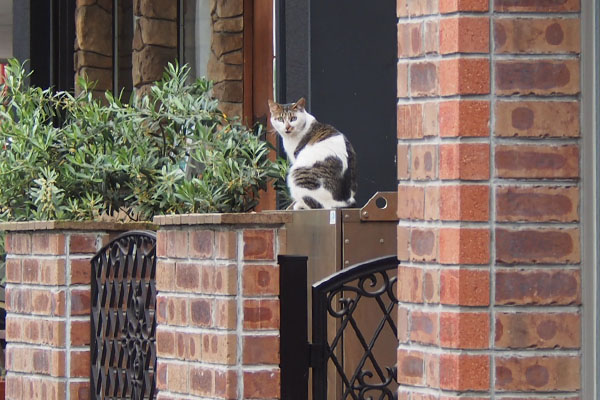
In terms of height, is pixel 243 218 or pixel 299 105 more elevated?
pixel 299 105

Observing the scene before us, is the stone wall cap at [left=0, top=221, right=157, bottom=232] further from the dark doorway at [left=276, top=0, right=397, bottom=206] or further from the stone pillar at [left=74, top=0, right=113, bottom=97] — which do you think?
the stone pillar at [left=74, top=0, right=113, bottom=97]

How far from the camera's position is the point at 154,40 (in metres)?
10.5

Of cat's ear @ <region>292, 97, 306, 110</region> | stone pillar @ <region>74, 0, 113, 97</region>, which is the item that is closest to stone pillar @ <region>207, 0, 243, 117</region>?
stone pillar @ <region>74, 0, 113, 97</region>

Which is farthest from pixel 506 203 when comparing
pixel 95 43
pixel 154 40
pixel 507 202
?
pixel 95 43

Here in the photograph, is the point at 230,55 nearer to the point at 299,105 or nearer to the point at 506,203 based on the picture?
the point at 299,105

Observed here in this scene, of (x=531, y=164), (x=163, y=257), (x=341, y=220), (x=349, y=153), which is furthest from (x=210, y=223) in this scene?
(x=349, y=153)

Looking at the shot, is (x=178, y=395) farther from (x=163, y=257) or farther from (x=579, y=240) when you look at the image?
(x=579, y=240)

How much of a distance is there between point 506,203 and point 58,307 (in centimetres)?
301

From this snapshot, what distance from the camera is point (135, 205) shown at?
6.34 meters

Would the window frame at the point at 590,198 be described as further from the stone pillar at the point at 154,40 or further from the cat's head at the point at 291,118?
the stone pillar at the point at 154,40

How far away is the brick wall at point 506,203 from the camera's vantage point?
10.8 ft

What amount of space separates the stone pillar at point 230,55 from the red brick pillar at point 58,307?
379 centimetres

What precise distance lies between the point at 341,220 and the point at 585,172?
2.36 m

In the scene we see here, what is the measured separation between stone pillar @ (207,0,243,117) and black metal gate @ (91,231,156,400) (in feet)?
13.3
